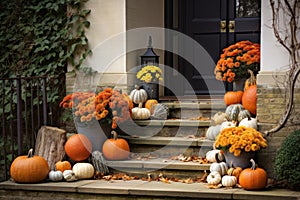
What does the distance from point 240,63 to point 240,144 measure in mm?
1239

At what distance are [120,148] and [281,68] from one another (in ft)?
5.85

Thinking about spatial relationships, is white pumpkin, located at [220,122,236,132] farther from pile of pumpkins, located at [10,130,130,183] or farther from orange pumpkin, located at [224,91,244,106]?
pile of pumpkins, located at [10,130,130,183]

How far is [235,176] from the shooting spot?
16.9 ft

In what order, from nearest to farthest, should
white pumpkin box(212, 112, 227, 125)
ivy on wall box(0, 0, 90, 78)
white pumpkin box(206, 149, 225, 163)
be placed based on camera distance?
white pumpkin box(206, 149, 225, 163) → white pumpkin box(212, 112, 227, 125) → ivy on wall box(0, 0, 90, 78)

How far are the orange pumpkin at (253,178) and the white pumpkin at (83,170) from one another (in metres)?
1.50

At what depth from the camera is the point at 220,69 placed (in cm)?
621

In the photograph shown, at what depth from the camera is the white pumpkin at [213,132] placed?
5746 millimetres

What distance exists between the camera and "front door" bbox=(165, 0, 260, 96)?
7.06 meters

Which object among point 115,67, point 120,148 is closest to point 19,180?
point 120,148

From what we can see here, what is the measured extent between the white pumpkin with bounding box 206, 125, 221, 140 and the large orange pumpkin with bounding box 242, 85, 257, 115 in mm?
354

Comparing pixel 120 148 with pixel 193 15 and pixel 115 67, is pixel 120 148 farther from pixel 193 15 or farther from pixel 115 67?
pixel 193 15

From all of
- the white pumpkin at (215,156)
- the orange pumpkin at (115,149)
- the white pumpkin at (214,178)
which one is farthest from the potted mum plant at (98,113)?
the white pumpkin at (214,178)

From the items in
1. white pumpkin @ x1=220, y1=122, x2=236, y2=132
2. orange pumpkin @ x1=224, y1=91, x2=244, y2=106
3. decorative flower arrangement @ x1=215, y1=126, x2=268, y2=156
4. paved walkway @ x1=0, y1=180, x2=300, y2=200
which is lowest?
paved walkway @ x1=0, y1=180, x2=300, y2=200

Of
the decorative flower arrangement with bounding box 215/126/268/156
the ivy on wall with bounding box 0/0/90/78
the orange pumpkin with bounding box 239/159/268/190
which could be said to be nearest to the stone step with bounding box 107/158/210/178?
the decorative flower arrangement with bounding box 215/126/268/156
